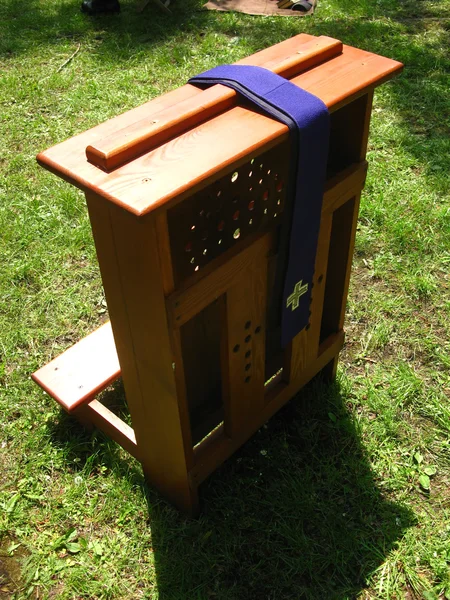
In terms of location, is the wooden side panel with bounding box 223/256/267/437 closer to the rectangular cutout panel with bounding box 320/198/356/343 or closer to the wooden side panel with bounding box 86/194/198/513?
the wooden side panel with bounding box 86/194/198/513

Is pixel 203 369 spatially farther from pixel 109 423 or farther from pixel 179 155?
pixel 179 155

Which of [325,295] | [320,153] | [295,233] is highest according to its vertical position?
[320,153]

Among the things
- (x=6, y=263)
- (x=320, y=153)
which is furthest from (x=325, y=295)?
(x=6, y=263)

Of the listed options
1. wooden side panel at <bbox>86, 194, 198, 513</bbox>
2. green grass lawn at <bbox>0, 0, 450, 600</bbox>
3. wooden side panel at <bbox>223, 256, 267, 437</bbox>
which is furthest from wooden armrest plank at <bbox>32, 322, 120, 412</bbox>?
wooden side panel at <bbox>223, 256, 267, 437</bbox>

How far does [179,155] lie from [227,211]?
0.29m

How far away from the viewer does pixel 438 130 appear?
156 inches

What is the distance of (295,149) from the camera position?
146 cm

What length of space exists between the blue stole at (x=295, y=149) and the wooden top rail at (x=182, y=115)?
0.20ft

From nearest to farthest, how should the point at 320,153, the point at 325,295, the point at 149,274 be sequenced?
the point at 149,274, the point at 320,153, the point at 325,295

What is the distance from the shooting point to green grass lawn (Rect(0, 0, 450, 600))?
1974 mm

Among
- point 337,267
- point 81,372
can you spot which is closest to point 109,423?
point 81,372

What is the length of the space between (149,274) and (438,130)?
314 centimetres

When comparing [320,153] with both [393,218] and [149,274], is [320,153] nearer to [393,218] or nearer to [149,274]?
[149,274]

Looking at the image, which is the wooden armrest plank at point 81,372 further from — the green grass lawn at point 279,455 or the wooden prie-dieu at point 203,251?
the green grass lawn at point 279,455
